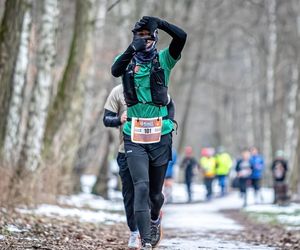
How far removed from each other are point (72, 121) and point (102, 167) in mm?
6244

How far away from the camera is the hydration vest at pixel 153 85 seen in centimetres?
779

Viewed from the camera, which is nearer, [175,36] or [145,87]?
[175,36]

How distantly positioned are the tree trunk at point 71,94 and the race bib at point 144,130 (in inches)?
408

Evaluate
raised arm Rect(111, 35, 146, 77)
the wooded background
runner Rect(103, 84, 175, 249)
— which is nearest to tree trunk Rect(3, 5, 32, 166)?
the wooded background

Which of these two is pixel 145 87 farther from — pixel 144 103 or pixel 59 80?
pixel 59 80

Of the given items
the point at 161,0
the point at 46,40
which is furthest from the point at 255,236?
the point at 161,0

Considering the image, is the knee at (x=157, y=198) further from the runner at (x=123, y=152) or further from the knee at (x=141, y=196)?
the knee at (x=141, y=196)

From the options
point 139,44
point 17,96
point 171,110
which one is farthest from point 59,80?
point 139,44

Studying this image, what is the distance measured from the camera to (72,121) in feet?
64.5

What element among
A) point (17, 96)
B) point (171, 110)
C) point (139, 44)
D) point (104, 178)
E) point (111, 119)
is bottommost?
point (104, 178)

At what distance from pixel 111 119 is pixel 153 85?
2.51ft

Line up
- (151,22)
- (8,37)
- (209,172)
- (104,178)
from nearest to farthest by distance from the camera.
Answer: (151,22) → (8,37) → (104,178) → (209,172)

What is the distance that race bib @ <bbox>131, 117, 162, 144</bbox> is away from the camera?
7832mm

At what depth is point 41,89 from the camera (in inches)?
626
